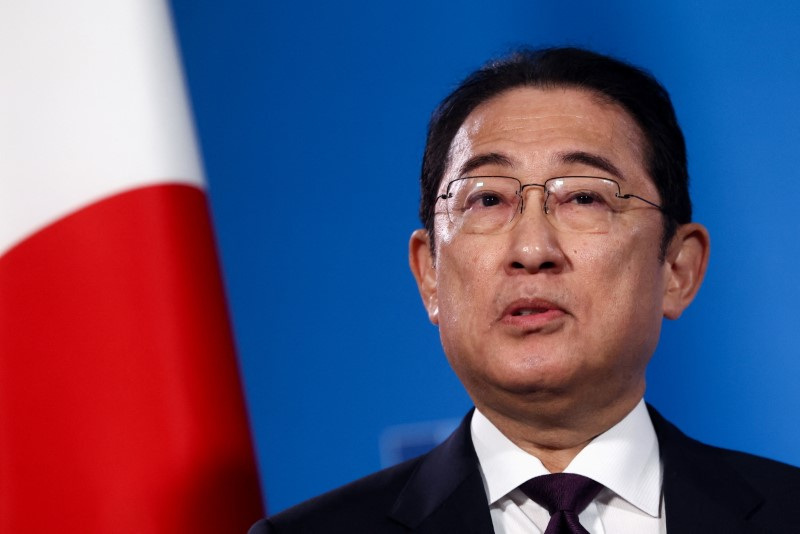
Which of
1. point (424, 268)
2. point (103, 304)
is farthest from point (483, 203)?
point (103, 304)

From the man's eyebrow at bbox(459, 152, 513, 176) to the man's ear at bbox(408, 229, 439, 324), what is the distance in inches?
6.5

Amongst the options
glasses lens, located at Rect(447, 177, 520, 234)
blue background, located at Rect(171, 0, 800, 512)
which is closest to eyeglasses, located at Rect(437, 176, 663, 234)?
glasses lens, located at Rect(447, 177, 520, 234)

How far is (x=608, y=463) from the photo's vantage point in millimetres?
1604

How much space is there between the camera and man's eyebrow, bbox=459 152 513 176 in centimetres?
167

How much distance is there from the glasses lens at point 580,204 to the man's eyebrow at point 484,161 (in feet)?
0.25

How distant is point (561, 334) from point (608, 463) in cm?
20

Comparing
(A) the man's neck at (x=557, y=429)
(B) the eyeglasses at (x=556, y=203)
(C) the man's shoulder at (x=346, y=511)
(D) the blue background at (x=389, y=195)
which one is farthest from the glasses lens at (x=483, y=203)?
(D) the blue background at (x=389, y=195)

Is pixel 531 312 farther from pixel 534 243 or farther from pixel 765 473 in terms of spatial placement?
pixel 765 473

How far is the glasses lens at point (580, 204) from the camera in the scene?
5.31ft

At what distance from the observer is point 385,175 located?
2.58 meters

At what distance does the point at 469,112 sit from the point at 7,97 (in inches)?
28.2

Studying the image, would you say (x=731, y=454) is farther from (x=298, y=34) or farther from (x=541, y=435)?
(x=298, y=34)

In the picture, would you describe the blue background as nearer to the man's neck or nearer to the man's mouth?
the man's neck

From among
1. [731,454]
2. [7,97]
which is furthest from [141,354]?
[731,454]
